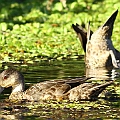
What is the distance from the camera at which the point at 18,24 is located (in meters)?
20.4

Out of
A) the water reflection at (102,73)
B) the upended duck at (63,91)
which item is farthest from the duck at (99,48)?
the upended duck at (63,91)

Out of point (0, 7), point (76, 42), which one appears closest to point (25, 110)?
point (76, 42)

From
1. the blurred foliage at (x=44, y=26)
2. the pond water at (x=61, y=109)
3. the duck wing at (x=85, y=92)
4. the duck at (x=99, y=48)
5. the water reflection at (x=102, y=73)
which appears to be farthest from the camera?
the blurred foliage at (x=44, y=26)

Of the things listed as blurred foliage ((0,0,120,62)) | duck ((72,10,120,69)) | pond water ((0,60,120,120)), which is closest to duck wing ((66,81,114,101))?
pond water ((0,60,120,120))

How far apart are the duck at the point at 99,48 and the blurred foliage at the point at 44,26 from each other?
40cm

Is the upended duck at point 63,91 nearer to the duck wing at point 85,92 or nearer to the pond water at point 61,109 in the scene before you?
the duck wing at point 85,92

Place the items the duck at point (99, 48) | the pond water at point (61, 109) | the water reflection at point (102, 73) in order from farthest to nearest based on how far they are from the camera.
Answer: the duck at point (99, 48)
the water reflection at point (102, 73)
the pond water at point (61, 109)

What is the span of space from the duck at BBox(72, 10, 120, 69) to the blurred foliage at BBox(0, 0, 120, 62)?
1.32ft

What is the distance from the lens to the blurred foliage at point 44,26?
1656 cm

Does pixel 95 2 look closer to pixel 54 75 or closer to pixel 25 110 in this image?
pixel 54 75

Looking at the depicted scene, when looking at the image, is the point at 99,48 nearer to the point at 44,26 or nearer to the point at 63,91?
the point at 44,26

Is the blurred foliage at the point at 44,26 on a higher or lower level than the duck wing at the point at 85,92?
higher

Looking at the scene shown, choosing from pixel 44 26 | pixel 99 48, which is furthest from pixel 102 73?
pixel 44 26

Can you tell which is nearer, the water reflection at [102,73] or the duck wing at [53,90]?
the duck wing at [53,90]
